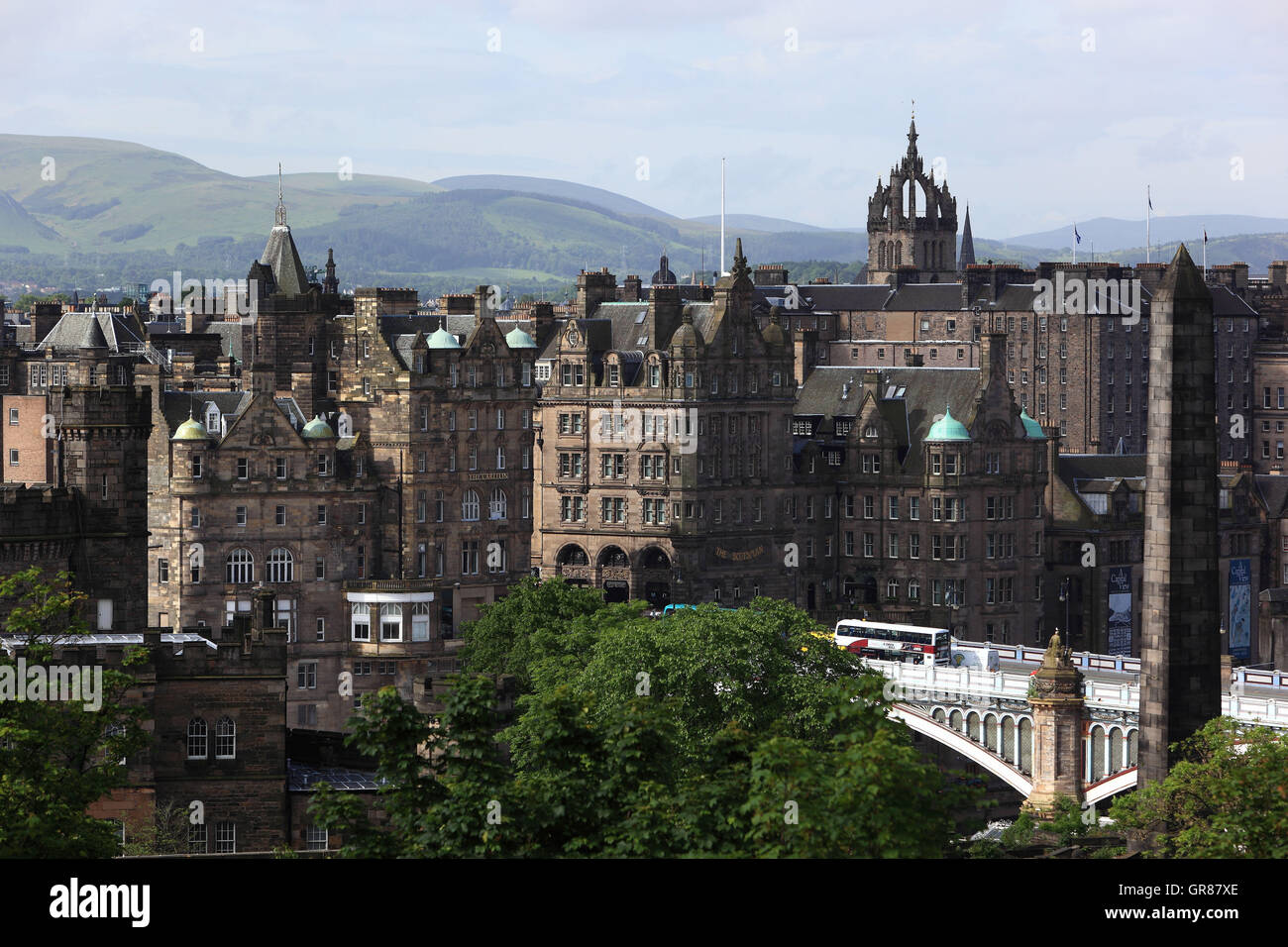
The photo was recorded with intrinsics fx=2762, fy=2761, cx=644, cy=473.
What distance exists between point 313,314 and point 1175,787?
111 metres

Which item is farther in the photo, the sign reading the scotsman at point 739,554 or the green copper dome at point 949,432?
the green copper dome at point 949,432

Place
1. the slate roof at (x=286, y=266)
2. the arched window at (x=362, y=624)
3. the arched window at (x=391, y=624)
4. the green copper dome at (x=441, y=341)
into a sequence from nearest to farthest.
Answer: the arched window at (x=391, y=624), the arched window at (x=362, y=624), the green copper dome at (x=441, y=341), the slate roof at (x=286, y=266)

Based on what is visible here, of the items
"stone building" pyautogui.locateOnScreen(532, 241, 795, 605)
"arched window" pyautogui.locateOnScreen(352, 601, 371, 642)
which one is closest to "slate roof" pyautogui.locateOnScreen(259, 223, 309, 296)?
"stone building" pyautogui.locateOnScreen(532, 241, 795, 605)

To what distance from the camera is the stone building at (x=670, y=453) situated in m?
194

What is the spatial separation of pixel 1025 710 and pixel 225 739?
1994 inches

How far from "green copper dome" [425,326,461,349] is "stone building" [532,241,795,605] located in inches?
646

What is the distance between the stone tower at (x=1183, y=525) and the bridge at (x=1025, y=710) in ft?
87.3

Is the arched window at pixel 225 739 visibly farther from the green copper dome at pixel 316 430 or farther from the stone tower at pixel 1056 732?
the green copper dome at pixel 316 430

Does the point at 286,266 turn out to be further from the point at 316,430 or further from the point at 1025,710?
the point at 1025,710

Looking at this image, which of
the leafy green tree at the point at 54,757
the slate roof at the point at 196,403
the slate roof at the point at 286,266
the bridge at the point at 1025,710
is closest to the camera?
the leafy green tree at the point at 54,757

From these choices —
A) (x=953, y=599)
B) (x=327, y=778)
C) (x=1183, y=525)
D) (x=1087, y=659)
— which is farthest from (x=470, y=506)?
(x=1183, y=525)

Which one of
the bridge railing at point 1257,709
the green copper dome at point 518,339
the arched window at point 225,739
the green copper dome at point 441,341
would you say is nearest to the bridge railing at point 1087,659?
the bridge railing at point 1257,709

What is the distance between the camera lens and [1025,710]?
13688cm
